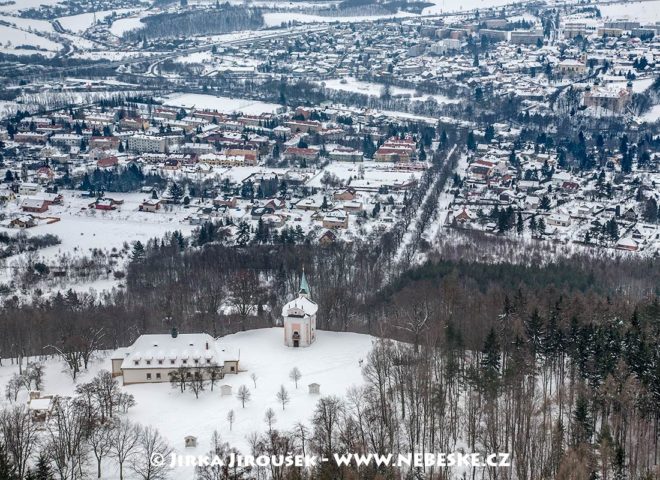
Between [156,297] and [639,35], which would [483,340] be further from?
[639,35]

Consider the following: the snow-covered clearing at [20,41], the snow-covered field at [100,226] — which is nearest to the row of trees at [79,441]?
the snow-covered field at [100,226]

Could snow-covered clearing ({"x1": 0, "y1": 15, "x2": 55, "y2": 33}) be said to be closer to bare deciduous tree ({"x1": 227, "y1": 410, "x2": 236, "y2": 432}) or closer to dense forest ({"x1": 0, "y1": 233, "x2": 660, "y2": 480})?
dense forest ({"x1": 0, "y1": 233, "x2": 660, "y2": 480})

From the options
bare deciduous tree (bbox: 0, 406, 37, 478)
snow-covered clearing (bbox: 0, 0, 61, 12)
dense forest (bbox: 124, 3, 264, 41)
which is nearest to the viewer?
bare deciduous tree (bbox: 0, 406, 37, 478)

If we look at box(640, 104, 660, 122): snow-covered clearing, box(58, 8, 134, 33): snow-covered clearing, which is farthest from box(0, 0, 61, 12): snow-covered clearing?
box(640, 104, 660, 122): snow-covered clearing

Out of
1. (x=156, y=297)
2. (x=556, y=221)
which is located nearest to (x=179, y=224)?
(x=156, y=297)

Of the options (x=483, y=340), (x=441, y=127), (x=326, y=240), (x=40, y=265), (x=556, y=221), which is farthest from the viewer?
(x=441, y=127)

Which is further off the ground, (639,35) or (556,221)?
(639,35)

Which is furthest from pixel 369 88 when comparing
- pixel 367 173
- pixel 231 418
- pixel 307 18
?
pixel 231 418
